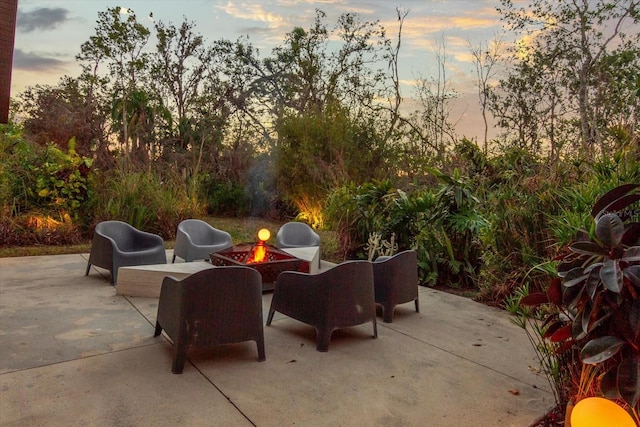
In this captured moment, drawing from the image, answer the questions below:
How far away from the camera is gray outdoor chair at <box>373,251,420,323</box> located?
3.67 metres

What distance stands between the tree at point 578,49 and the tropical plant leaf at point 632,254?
856cm

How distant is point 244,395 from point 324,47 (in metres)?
14.0

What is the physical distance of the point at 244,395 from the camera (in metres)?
2.31

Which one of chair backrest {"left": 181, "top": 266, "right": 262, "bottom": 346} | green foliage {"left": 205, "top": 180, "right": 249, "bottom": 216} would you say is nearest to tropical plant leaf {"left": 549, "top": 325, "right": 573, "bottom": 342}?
chair backrest {"left": 181, "top": 266, "right": 262, "bottom": 346}

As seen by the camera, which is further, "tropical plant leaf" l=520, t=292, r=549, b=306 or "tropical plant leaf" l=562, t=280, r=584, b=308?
"tropical plant leaf" l=520, t=292, r=549, b=306

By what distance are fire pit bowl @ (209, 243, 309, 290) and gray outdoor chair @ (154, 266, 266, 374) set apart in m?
1.27

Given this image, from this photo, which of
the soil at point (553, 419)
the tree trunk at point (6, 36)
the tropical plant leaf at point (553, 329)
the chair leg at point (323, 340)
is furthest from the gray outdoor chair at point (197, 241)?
the tropical plant leaf at point (553, 329)

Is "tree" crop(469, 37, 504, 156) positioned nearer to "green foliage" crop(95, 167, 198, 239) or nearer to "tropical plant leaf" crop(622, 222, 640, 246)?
"green foliage" crop(95, 167, 198, 239)

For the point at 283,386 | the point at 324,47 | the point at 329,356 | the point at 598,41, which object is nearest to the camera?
the point at 283,386

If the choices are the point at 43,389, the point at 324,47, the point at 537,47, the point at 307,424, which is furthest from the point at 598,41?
the point at 43,389

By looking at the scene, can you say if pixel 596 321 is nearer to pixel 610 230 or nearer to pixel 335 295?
pixel 610 230

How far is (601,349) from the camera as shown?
1.48 meters

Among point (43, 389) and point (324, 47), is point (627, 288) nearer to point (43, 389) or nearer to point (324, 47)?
point (43, 389)

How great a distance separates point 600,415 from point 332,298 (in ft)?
5.91
